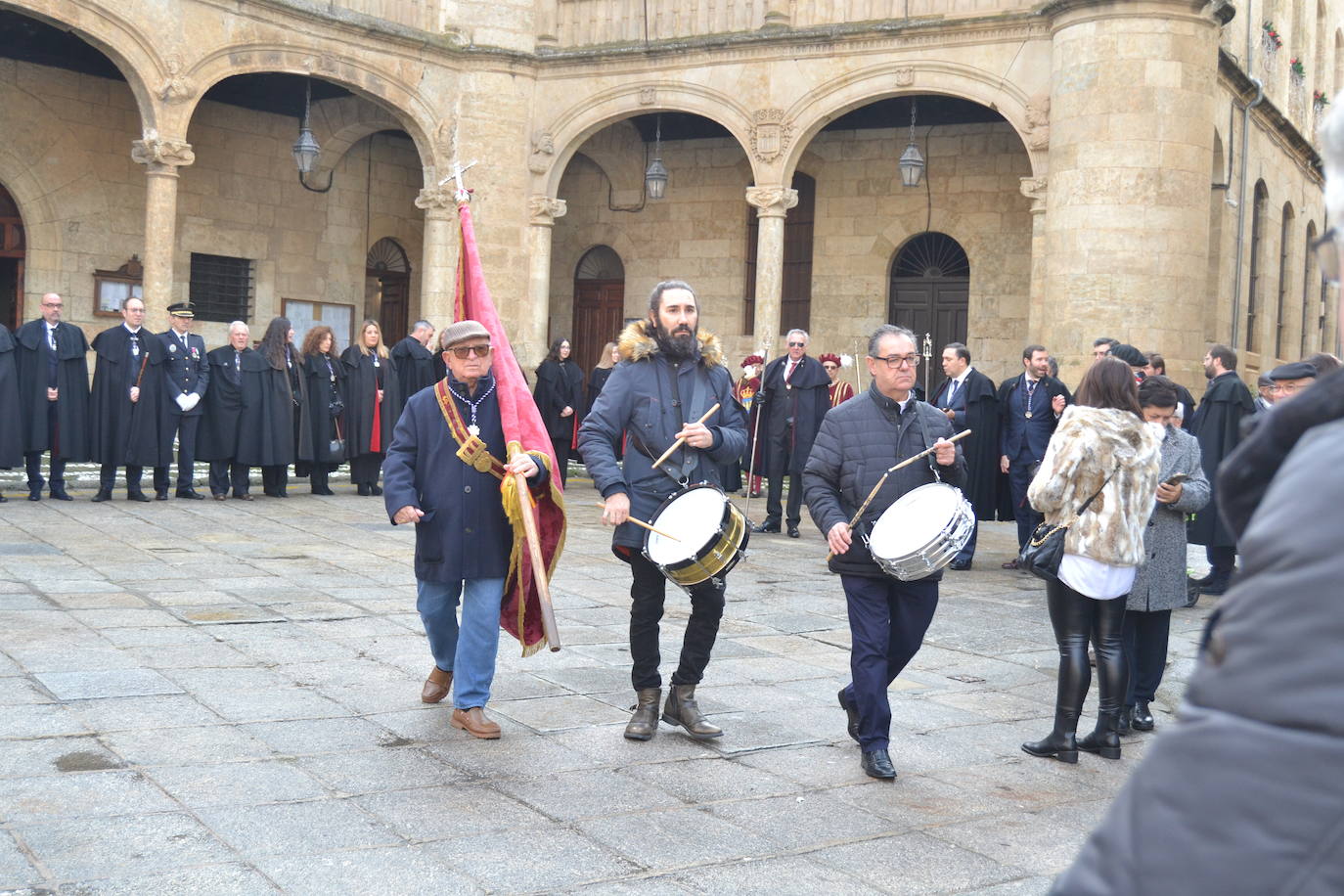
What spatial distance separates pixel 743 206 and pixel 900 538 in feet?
56.6

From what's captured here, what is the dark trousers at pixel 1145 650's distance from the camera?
19.8ft

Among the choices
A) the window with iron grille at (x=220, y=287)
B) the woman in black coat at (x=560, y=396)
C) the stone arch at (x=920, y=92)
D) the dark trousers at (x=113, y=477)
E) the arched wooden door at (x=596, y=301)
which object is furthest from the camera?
the arched wooden door at (x=596, y=301)

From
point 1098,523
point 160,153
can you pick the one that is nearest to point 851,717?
point 1098,523

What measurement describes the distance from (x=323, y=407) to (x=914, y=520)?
34.3ft

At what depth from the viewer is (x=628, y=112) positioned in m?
19.3

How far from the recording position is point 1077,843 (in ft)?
14.7

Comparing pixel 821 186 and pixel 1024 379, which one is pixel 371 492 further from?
pixel 821 186

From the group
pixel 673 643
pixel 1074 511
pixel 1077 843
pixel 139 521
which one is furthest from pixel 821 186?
pixel 1077 843

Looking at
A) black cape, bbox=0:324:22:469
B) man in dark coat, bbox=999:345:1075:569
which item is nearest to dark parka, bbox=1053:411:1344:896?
man in dark coat, bbox=999:345:1075:569

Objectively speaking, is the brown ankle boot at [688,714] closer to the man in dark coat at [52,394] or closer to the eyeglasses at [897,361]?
the eyeglasses at [897,361]

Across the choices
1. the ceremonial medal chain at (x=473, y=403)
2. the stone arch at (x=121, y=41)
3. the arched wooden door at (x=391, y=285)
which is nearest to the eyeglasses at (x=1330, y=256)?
the ceremonial medal chain at (x=473, y=403)

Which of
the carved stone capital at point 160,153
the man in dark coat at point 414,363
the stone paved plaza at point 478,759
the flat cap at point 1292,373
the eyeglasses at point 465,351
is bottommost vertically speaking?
the stone paved plaza at point 478,759

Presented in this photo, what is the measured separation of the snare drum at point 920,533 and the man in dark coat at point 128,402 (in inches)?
382

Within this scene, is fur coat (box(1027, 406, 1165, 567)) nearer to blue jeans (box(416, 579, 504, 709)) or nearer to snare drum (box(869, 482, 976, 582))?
snare drum (box(869, 482, 976, 582))
